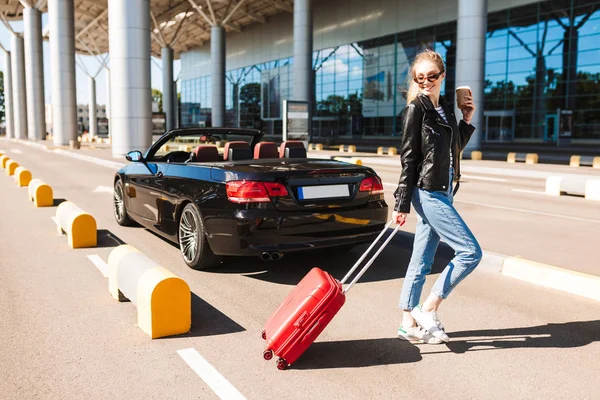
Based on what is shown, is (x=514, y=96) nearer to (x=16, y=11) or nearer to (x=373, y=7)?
(x=373, y=7)

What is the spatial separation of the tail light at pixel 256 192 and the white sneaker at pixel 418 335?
177cm

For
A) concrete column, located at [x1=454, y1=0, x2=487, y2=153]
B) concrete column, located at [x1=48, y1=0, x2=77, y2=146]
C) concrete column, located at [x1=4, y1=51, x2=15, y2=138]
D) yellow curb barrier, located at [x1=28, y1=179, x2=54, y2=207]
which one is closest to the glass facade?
concrete column, located at [x1=454, y1=0, x2=487, y2=153]

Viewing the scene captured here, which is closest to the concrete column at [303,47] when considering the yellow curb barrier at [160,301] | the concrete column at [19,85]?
the yellow curb barrier at [160,301]

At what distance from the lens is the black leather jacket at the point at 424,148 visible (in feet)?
11.6

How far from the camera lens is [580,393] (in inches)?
122

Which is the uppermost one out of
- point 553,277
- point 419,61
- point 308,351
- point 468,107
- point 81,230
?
point 419,61

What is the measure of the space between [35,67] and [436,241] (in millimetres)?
59263

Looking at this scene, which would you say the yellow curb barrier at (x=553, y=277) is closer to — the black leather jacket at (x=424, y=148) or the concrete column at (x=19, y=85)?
the black leather jacket at (x=424, y=148)

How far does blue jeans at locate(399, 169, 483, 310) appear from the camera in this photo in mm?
3574

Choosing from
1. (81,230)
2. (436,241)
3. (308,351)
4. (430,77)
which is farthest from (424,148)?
(81,230)

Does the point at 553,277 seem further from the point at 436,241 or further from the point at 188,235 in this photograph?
the point at 188,235

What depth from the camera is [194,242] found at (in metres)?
5.68

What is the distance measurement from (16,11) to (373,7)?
141ft

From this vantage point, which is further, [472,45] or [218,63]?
[218,63]
